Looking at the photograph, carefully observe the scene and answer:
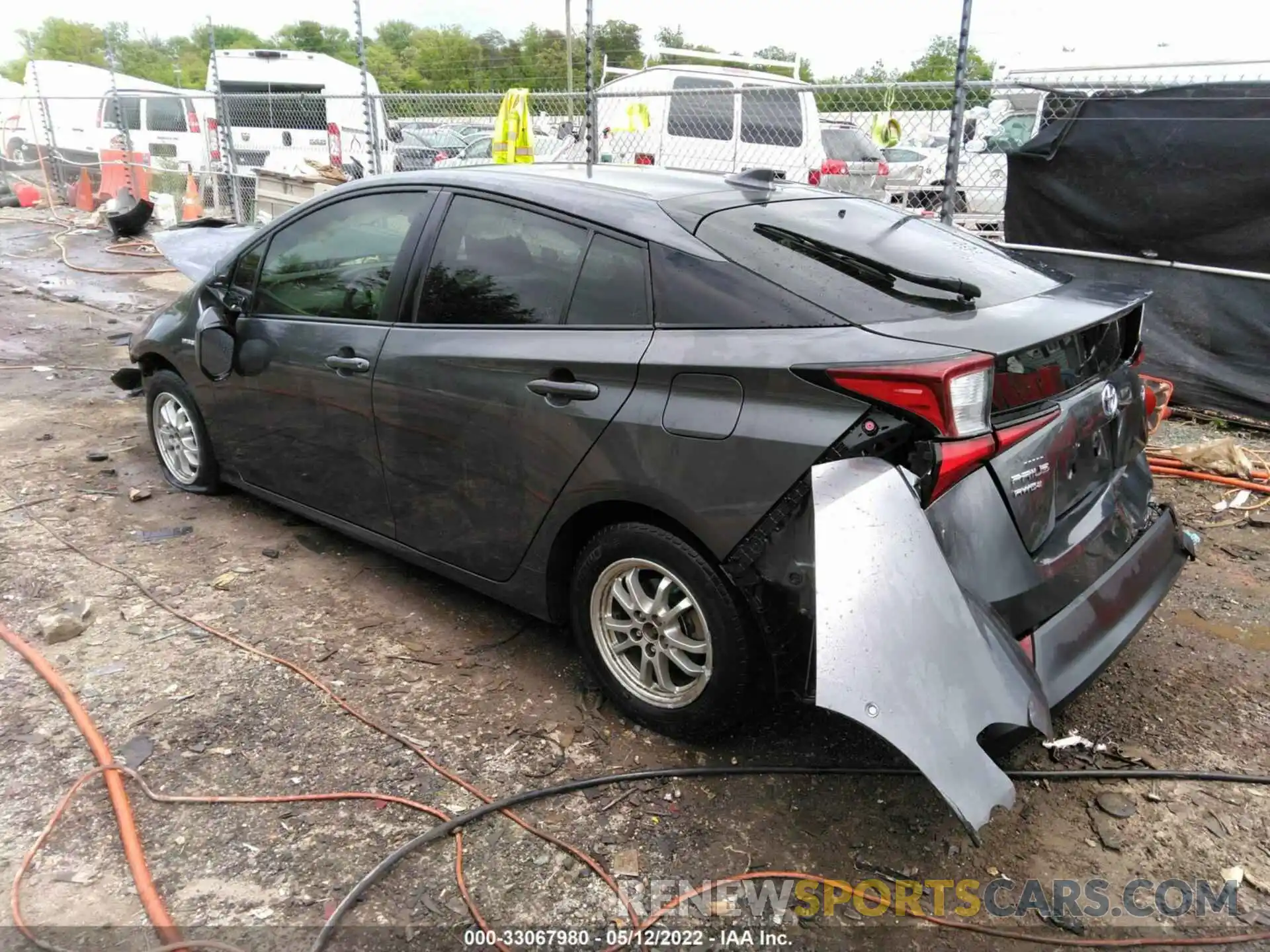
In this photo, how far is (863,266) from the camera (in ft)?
8.84

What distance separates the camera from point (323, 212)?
12.5 feet

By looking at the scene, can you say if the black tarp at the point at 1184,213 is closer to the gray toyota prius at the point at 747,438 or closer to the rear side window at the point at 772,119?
the gray toyota prius at the point at 747,438

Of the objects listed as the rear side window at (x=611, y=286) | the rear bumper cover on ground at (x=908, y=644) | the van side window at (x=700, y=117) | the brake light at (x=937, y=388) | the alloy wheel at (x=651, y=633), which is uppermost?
the van side window at (x=700, y=117)

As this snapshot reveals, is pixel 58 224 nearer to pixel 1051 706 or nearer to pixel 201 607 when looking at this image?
pixel 201 607

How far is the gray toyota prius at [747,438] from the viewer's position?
7.27ft

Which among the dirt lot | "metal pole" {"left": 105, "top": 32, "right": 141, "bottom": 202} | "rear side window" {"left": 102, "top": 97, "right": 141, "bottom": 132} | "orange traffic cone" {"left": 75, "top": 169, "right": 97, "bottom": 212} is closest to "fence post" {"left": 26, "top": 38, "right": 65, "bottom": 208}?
"orange traffic cone" {"left": 75, "top": 169, "right": 97, "bottom": 212}

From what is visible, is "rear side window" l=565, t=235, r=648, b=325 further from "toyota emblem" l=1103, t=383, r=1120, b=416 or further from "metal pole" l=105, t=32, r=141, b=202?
"metal pole" l=105, t=32, r=141, b=202

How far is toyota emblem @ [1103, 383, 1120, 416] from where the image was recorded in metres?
2.73

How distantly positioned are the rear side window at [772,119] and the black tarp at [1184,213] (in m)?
3.86

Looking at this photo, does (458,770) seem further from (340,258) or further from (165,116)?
(165,116)

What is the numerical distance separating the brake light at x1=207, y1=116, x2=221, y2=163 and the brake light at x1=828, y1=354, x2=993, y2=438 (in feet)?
47.2

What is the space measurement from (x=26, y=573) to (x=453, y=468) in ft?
7.04

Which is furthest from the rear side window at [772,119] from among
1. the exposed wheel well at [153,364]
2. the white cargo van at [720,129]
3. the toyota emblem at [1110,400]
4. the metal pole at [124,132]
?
the metal pole at [124,132]

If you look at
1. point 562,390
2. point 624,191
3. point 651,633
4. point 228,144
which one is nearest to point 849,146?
point 228,144
